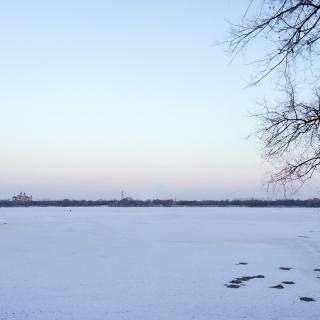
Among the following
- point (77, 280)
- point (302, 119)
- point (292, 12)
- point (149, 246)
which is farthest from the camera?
point (149, 246)

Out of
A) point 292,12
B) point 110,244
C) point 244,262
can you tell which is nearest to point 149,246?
point 110,244

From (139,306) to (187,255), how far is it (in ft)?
29.0

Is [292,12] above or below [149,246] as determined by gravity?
above

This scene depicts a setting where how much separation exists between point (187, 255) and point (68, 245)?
22.8ft

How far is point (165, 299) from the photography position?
11.5 meters

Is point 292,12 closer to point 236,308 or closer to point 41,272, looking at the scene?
point 236,308

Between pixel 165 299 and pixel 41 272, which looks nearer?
pixel 165 299

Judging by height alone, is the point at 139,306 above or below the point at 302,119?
below

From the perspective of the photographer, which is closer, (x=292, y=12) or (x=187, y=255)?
(x=292, y=12)

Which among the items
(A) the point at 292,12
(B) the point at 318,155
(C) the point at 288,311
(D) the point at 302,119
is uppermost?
(A) the point at 292,12

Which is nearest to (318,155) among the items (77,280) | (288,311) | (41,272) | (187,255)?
(288,311)

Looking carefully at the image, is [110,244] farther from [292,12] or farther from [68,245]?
[292,12]

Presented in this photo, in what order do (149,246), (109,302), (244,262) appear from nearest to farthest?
(109,302) < (244,262) < (149,246)

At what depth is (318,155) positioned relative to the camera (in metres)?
5.91
